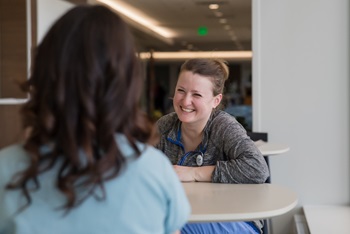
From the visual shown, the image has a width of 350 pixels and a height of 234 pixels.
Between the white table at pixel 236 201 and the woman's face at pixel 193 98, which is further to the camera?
the woman's face at pixel 193 98

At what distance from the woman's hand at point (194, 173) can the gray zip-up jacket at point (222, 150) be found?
0.03 metres

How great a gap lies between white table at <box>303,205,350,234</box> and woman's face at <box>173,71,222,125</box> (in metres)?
1.74

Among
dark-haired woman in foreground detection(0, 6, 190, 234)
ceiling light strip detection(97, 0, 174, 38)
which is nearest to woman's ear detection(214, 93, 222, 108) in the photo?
dark-haired woman in foreground detection(0, 6, 190, 234)

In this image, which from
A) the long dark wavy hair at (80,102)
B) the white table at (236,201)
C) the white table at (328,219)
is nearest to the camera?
the long dark wavy hair at (80,102)

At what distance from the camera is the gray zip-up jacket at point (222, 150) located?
2.42 metres

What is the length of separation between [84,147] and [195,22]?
10941 mm

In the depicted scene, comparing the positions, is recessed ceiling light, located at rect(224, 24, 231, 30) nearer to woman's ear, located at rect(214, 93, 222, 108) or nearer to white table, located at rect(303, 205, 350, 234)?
white table, located at rect(303, 205, 350, 234)

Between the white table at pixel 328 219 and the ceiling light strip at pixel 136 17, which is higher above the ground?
the ceiling light strip at pixel 136 17

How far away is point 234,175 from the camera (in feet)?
7.97

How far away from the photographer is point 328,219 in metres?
4.31

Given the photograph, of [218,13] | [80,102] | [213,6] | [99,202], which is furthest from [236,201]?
[218,13]

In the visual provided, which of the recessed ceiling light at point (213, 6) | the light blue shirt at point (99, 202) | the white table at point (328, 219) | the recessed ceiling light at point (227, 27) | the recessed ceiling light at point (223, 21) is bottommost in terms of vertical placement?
the white table at point (328, 219)

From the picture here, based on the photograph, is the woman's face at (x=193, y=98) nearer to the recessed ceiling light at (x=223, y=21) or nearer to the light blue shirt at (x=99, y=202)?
the light blue shirt at (x=99, y=202)

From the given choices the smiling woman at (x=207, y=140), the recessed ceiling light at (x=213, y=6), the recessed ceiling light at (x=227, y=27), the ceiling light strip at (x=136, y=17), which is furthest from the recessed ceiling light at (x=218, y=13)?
the smiling woman at (x=207, y=140)
